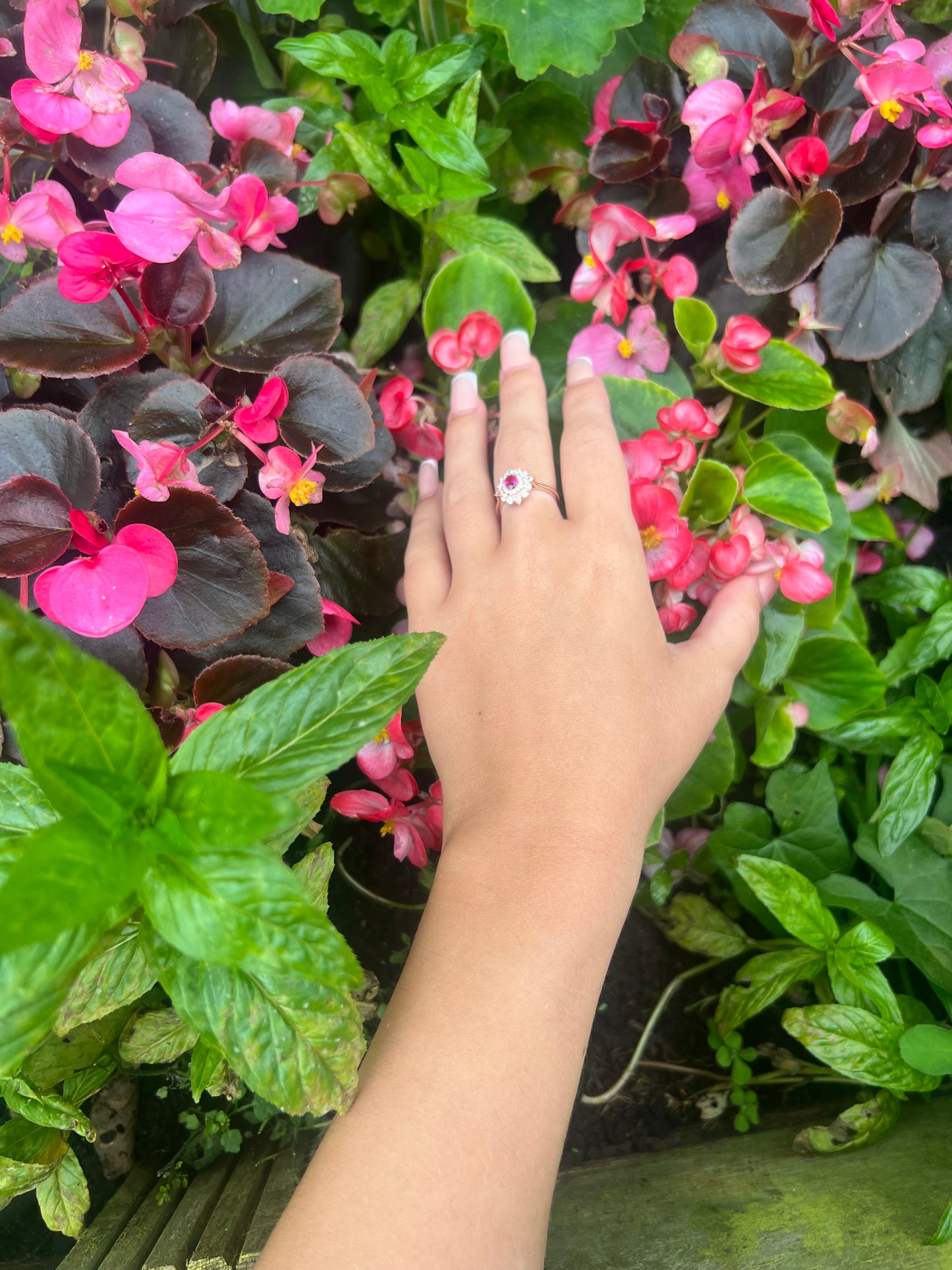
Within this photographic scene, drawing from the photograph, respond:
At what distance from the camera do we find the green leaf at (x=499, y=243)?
0.85 m

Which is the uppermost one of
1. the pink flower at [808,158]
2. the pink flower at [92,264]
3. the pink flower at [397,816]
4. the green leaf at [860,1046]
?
the pink flower at [92,264]

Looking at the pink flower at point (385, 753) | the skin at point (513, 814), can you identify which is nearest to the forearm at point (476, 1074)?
the skin at point (513, 814)

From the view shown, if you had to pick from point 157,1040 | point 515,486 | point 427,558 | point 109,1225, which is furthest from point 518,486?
point 109,1225

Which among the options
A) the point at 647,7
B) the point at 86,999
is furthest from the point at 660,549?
the point at 647,7

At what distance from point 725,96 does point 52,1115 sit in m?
1.03

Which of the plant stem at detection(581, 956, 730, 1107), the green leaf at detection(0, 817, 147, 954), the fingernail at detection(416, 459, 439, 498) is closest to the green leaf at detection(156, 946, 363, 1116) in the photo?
the green leaf at detection(0, 817, 147, 954)

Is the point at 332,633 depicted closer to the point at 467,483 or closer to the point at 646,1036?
the point at 467,483

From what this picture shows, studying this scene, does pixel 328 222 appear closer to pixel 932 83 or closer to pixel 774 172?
Result: pixel 774 172

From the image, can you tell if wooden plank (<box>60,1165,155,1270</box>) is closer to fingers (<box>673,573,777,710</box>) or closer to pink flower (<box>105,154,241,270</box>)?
fingers (<box>673,573,777,710</box>)

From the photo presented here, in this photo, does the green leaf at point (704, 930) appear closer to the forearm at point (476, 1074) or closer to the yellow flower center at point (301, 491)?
the forearm at point (476, 1074)

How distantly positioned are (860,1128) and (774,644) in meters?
0.53

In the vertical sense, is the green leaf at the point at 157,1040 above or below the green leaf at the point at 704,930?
above

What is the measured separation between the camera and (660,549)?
0.74m

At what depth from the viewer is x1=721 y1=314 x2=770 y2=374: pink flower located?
72cm
